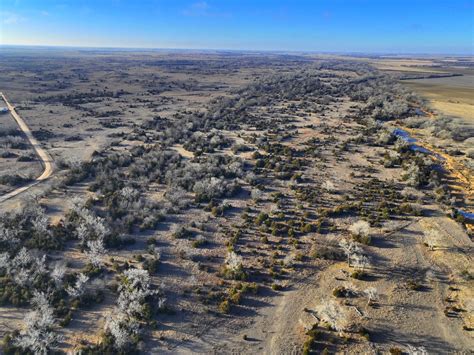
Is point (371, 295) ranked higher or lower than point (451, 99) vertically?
lower

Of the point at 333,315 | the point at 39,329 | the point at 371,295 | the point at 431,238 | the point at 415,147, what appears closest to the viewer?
the point at 39,329

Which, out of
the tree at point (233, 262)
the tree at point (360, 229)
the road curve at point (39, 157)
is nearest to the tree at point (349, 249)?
the tree at point (360, 229)

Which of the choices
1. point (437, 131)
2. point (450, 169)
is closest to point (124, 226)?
point (450, 169)

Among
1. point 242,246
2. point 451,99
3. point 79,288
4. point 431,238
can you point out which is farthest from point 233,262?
point 451,99

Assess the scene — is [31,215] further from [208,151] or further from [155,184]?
[208,151]

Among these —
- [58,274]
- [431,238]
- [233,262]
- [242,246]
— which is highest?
[431,238]

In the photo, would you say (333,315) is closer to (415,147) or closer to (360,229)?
(360,229)

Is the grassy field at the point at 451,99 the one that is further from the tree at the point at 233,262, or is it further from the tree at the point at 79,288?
the tree at the point at 79,288

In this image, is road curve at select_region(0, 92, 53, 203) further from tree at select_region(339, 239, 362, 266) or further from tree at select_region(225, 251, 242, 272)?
tree at select_region(339, 239, 362, 266)

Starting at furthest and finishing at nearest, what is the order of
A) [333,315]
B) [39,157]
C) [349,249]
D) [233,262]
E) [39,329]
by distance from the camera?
[39,157] → [349,249] → [233,262] → [333,315] → [39,329]
